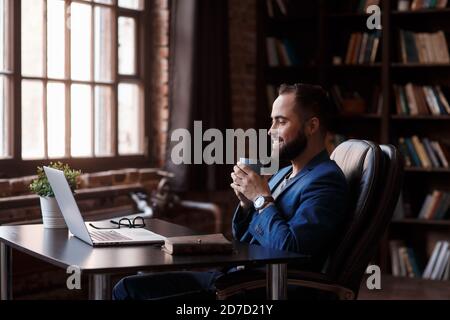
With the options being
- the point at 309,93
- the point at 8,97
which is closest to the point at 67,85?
the point at 8,97

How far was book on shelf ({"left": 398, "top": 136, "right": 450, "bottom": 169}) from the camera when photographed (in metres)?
5.36

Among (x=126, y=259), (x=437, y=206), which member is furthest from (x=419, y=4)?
(x=126, y=259)

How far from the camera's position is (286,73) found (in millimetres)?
5934

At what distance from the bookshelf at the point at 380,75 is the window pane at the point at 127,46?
3.44 ft

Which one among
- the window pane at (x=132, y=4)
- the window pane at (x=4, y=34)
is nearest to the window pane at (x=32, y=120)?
the window pane at (x=4, y=34)

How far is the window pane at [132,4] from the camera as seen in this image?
492 cm

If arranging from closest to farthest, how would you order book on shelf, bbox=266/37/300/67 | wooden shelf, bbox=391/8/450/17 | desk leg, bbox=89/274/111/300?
desk leg, bbox=89/274/111/300 → wooden shelf, bbox=391/8/450/17 → book on shelf, bbox=266/37/300/67

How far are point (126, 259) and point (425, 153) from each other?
11.8ft

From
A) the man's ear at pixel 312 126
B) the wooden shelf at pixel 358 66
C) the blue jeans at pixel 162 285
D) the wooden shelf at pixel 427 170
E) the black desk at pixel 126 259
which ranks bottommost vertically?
the blue jeans at pixel 162 285

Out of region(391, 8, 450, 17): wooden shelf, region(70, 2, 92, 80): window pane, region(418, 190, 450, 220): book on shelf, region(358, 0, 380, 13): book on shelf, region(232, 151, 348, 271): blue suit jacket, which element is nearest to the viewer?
region(232, 151, 348, 271): blue suit jacket

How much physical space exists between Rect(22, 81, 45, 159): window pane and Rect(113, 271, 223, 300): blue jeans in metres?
1.66

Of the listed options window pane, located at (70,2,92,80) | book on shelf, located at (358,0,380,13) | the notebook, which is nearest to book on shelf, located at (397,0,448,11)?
book on shelf, located at (358,0,380,13)

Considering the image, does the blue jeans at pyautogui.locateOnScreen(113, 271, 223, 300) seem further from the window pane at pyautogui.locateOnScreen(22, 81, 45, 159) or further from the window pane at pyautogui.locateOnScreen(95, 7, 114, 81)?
the window pane at pyautogui.locateOnScreen(95, 7, 114, 81)

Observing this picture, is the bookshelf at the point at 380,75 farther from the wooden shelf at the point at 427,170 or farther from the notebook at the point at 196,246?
the notebook at the point at 196,246
